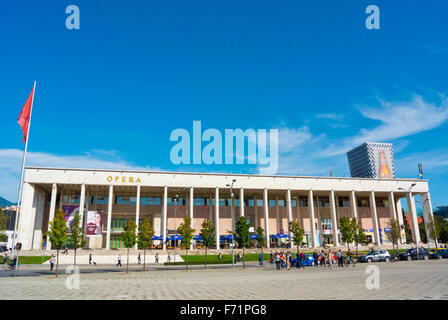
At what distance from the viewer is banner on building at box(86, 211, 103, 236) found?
5678 centimetres

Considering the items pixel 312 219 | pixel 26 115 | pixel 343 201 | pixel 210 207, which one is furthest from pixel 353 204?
pixel 26 115

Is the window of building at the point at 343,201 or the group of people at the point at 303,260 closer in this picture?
the group of people at the point at 303,260

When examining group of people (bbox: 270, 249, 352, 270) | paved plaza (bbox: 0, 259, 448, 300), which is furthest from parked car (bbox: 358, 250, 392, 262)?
paved plaza (bbox: 0, 259, 448, 300)

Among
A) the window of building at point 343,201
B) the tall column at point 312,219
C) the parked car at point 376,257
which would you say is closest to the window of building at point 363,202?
the window of building at point 343,201

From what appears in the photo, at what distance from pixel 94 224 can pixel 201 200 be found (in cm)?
2333

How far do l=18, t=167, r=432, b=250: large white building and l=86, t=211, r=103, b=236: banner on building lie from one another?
516mm

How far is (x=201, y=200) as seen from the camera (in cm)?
7012

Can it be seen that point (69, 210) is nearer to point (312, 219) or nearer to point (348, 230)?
point (312, 219)

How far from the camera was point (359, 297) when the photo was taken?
38.5ft

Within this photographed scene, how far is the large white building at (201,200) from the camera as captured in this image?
195 feet

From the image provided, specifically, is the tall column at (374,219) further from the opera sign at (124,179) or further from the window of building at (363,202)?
the opera sign at (124,179)

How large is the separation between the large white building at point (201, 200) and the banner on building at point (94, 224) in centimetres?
52
